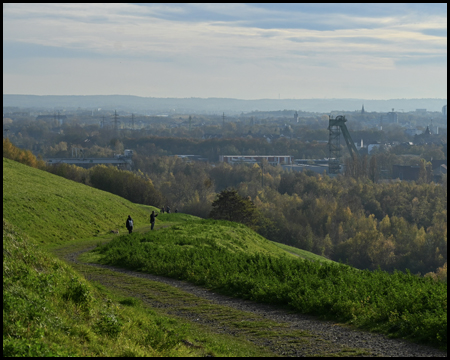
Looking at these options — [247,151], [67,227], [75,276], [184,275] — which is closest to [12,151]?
[67,227]

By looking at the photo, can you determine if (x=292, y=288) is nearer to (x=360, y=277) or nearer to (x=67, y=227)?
(x=360, y=277)

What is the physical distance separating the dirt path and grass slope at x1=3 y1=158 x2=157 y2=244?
11.5 meters

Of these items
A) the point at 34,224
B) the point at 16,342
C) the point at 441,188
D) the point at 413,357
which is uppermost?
the point at 16,342

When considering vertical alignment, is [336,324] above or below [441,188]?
above

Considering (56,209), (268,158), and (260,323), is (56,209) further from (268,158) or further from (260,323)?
(268,158)

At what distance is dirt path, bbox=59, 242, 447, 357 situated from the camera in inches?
363

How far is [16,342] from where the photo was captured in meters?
6.98

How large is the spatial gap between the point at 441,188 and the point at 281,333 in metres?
94.6

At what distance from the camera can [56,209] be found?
30.2m

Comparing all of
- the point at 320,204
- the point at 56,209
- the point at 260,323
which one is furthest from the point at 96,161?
the point at 260,323

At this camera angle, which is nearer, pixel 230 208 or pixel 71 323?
pixel 71 323

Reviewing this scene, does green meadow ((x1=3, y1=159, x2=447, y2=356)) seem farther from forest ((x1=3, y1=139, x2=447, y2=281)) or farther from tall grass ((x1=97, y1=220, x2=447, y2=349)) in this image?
forest ((x1=3, y1=139, x2=447, y2=281))

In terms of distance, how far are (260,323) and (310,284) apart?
110 inches

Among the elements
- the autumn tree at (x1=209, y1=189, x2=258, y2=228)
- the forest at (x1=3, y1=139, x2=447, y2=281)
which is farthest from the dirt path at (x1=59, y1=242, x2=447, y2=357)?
the forest at (x1=3, y1=139, x2=447, y2=281)
